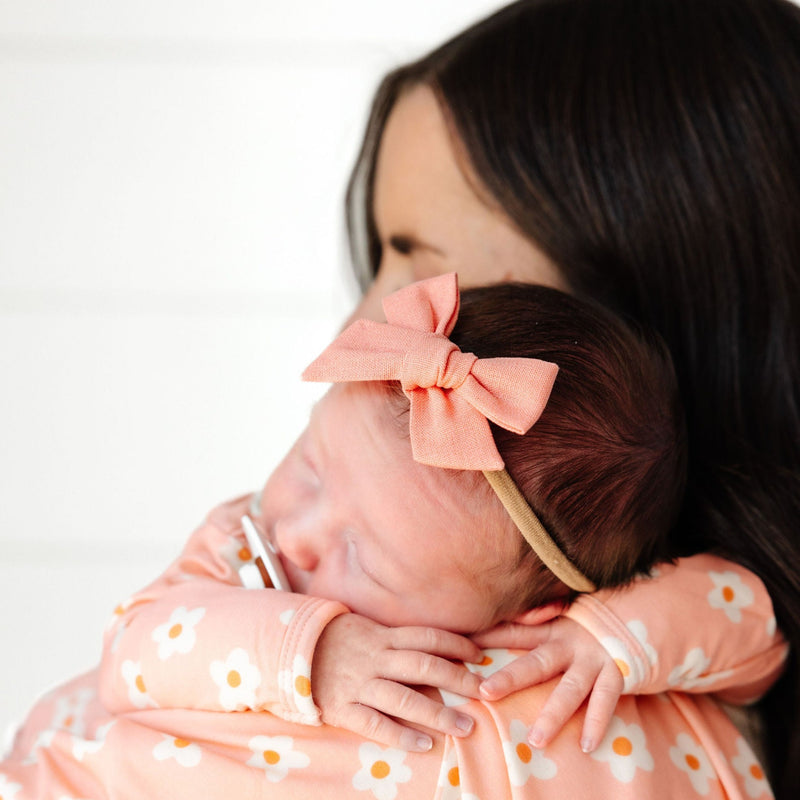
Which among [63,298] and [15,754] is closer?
[15,754]

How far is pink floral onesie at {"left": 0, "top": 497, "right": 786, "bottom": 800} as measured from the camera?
698 millimetres

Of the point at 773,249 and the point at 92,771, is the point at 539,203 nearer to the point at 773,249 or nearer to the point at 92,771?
the point at 773,249

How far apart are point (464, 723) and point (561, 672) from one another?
0.33 ft

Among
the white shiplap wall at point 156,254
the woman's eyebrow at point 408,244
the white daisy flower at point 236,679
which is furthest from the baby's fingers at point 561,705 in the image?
the white shiplap wall at point 156,254

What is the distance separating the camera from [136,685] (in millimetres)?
771

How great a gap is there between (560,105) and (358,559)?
51 centimetres

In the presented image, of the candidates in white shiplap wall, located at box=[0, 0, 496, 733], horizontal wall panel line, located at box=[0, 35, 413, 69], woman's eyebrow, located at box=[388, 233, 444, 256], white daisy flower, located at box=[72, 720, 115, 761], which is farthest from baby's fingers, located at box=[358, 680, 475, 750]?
horizontal wall panel line, located at box=[0, 35, 413, 69]

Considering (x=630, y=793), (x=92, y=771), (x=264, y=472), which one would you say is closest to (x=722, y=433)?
(x=630, y=793)

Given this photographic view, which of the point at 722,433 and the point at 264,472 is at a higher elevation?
the point at 722,433

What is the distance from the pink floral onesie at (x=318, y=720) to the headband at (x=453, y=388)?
9cm

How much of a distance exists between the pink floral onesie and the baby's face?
0.14ft

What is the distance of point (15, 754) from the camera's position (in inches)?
35.4

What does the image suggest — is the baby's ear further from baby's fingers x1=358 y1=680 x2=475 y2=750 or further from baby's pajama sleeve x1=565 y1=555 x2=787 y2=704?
baby's fingers x1=358 y1=680 x2=475 y2=750

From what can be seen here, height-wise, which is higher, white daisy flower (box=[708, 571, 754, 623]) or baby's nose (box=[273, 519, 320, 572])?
baby's nose (box=[273, 519, 320, 572])
